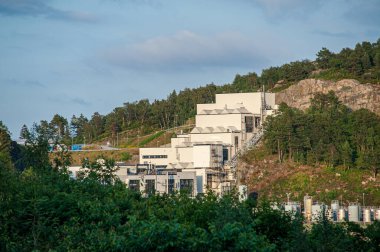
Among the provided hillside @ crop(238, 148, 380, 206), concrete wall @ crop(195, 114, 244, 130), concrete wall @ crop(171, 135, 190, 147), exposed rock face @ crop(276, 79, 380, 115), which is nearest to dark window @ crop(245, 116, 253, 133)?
concrete wall @ crop(195, 114, 244, 130)

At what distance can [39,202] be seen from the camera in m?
37.6

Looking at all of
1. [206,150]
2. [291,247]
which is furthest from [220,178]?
[291,247]

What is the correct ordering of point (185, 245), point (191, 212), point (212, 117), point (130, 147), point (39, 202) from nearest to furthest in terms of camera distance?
point (185, 245) → point (39, 202) → point (191, 212) → point (212, 117) → point (130, 147)

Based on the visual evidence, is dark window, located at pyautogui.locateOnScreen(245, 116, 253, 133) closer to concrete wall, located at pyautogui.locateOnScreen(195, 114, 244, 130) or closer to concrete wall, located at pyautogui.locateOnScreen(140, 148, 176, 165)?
concrete wall, located at pyautogui.locateOnScreen(195, 114, 244, 130)

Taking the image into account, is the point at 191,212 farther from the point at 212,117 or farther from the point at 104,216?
the point at 212,117

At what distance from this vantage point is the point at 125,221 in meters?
39.4

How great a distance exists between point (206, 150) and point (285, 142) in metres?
8.58

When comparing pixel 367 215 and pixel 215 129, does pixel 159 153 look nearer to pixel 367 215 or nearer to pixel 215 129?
pixel 215 129

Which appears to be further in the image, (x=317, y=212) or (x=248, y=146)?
(x=248, y=146)

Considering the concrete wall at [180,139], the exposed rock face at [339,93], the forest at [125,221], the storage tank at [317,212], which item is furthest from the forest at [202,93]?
the forest at [125,221]

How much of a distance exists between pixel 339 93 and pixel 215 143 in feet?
70.2

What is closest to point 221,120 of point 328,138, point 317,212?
point 328,138

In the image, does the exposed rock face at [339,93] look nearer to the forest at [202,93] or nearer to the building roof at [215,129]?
the forest at [202,93]

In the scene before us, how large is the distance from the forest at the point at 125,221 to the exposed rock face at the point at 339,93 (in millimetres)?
66505
